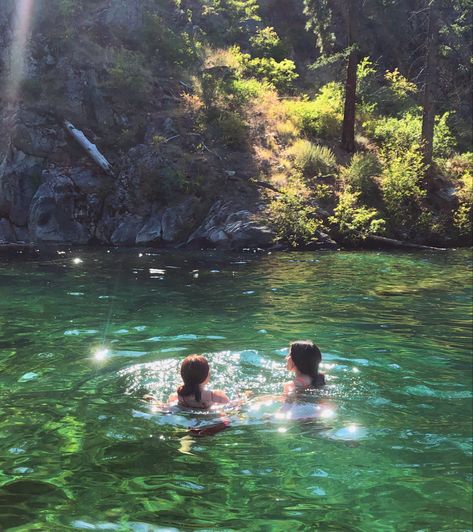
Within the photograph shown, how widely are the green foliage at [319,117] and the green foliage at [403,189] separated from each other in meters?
4.42

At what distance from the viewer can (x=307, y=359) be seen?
19.4ft

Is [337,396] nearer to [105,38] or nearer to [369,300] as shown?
[369,300]

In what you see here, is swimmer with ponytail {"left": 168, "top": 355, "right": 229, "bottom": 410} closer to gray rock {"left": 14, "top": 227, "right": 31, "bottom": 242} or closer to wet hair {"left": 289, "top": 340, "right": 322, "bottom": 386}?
wet hair {"left": 289, "top": 340, "right": 322, "bottom": 386}

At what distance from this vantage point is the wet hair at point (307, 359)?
590 centimetres

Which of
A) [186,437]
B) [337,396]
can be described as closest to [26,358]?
[186,437]

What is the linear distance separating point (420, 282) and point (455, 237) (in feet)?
28.8

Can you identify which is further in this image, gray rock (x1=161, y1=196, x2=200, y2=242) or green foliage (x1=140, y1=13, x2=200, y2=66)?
green foliage (x1=140, y1=13, x2=200, y2=66)

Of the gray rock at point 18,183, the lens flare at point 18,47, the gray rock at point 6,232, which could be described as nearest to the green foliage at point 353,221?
the gray rock at point 18,183

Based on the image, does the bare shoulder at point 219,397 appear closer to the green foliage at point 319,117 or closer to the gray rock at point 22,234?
the gray rock at point 22,234

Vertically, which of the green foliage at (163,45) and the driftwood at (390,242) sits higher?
the green foliage at (163,45)

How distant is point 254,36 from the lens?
109ft

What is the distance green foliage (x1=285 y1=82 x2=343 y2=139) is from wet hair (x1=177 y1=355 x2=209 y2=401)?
20.9 m

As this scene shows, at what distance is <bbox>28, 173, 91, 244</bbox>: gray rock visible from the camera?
1995cm

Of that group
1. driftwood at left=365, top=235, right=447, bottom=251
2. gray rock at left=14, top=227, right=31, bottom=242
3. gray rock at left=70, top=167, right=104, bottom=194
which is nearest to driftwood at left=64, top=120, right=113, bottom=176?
gray rock at left=70, top=167, right=104, bottom=194
